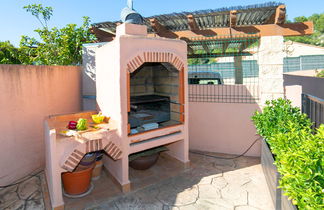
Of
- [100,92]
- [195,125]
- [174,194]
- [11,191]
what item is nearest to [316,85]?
[195,125]

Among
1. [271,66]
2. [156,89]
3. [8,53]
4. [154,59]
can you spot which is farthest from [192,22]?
[8,53]

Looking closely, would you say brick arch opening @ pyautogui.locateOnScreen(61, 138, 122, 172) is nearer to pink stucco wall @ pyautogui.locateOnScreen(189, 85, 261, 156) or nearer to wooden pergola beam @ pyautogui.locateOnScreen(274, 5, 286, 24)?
pink stucco wall @ pyautogui.locateOnScreen(189, 85, 261, 156)

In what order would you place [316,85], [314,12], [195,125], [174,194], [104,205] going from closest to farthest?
[104,205], [174,194], [195,125], [316,85], [314,12]

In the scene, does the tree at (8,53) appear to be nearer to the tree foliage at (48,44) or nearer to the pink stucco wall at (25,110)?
the tree foliage at (48,44)

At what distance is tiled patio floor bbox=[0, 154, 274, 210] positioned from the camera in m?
5.17

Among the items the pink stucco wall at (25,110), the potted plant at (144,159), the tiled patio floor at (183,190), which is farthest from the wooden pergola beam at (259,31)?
the pink stucco wall at (25,110)

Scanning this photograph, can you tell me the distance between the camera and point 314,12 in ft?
233

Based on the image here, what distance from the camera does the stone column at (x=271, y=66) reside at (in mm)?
7219

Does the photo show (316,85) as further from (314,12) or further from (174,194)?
(314,12)

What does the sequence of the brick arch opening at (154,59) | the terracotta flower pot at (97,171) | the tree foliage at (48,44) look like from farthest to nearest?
the tree foliage at (48,44)
the terracotta flower pot at (97,171)
the brick arch opening at (154,59)

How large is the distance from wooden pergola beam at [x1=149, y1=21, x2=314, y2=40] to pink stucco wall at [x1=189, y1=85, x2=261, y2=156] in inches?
95.5

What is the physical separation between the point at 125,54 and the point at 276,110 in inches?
165

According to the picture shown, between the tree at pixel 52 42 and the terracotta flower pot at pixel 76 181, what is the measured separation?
18.1 ft

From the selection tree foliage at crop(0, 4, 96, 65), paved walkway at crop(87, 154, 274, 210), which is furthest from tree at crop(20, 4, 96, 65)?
paved walkway at crop(87, 154, 274, 210)
